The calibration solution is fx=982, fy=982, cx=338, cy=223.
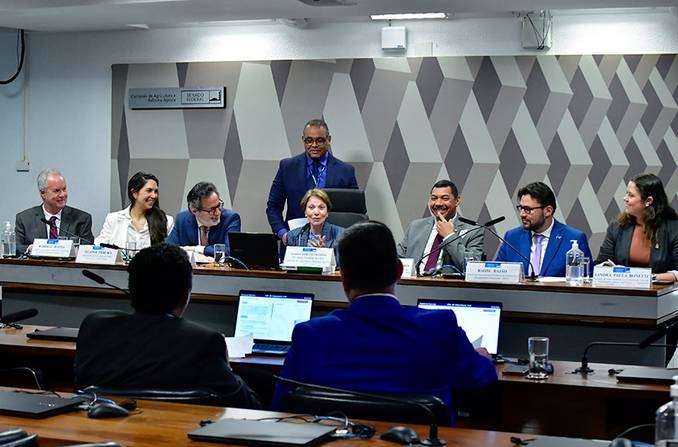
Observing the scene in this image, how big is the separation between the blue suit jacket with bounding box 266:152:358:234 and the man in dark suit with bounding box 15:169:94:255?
1.40 metres

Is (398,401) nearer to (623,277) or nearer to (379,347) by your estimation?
(379,347)

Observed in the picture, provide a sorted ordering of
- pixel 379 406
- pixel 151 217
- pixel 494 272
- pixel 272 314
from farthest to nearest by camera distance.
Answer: pixel 151 217 → pixel 494 272 → pixel 272 314 → pixel 379 406

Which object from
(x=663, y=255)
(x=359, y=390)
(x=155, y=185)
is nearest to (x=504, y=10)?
(x=663, y=255)

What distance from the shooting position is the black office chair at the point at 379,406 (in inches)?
98.8

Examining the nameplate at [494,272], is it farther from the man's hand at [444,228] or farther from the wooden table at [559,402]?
the man's hand at [444,228]

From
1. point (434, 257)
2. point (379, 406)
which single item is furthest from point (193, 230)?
point (379, 406)

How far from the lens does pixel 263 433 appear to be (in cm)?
227

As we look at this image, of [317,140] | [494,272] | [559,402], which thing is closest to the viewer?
[559,402]

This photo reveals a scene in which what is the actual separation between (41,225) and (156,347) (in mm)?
4238

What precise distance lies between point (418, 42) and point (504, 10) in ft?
3.21

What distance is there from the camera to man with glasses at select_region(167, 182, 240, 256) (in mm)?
6426

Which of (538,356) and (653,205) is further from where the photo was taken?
(653,205)

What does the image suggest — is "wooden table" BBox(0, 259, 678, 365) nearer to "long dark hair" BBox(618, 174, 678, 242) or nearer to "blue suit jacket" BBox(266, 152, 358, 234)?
"long dark hair" BBox(618, 174, 678, 242)

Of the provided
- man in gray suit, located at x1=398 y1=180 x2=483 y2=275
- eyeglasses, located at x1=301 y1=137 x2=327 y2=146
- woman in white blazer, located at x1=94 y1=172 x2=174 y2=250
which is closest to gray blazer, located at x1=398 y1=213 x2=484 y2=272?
man in gray suit, located at x1=398 y1=180 x2=483 y2=275
